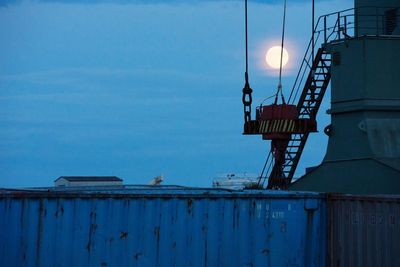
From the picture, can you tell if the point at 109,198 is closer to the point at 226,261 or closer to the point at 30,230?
the point at 30,230

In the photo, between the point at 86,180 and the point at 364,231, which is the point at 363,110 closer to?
the point at 364,231

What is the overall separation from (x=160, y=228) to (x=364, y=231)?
408cm

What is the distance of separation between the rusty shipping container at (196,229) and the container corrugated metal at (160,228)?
19 mm

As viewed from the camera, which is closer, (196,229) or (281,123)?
(196,229)

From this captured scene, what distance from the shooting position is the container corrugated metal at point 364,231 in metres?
12.9

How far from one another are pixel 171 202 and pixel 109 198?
1.23 m

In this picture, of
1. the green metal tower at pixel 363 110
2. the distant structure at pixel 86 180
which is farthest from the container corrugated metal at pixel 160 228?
the distant structure at pixel 86 180

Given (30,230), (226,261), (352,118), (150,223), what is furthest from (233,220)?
(352,118)

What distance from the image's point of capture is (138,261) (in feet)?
43.4

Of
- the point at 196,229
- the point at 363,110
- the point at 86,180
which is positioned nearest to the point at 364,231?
the point at 196,229

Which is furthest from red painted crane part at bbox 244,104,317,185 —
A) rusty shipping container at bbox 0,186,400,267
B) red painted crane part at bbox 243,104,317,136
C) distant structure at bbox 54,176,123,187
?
distant structure at bbox 54,176,123,187

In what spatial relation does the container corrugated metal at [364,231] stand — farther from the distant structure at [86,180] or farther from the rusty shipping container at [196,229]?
the distant structure at [86,180]

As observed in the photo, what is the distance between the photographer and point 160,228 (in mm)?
13406

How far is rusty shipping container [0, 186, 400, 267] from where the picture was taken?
42.7 feet
